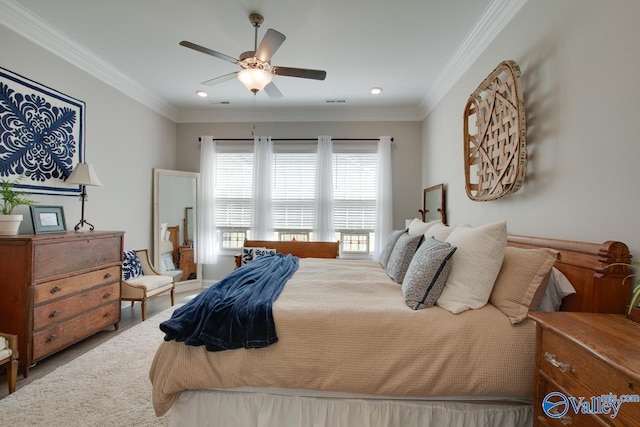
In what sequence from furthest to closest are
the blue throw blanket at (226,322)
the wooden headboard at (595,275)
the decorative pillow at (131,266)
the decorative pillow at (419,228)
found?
1. the decorative pillow at (131,266)
2. the decorative pillow at (419,228)
3. the blue throw blanket at (226,322)
4. the wooden headboard at (595,275)

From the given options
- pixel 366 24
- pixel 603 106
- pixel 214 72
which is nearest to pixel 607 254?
pixel 603 106

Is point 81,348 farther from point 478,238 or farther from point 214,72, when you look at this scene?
point 478,238

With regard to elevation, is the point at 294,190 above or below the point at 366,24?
below

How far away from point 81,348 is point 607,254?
3.75 metres

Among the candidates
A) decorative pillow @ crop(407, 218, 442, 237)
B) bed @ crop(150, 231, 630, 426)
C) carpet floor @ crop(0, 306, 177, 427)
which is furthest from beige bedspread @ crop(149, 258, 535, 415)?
decorative pillow @ crop(407, 218, 442, 237)

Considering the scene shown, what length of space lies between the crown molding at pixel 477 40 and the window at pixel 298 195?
58.4 inches

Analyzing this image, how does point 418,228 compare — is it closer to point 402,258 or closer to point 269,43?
point 402,258

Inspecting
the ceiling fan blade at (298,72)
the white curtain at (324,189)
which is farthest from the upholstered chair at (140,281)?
the ceiling fan blade at (298,72)

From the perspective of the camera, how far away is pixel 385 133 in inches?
177

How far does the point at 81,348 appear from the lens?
2.55 meters

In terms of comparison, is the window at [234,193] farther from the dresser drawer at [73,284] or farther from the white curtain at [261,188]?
the dresser drawer at [73,284]

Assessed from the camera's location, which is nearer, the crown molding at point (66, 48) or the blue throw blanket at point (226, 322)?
the blue throw blanket at point (226, 322)

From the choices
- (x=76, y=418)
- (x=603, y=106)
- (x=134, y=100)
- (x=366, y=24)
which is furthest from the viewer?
(x=134, y=100)

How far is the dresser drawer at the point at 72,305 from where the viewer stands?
2156 mm
